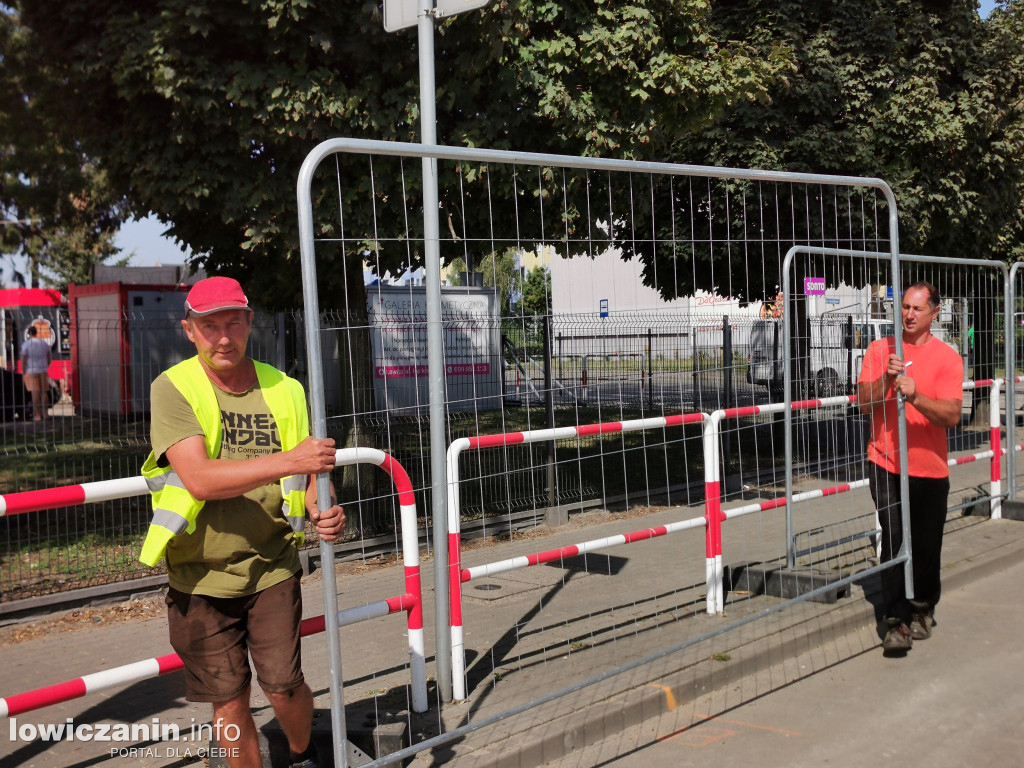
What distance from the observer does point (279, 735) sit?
4.02 metres

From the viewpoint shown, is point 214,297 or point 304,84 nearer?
point 214,297

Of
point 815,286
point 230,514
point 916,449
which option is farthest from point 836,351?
point 230,514

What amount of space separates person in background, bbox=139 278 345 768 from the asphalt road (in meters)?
1.56

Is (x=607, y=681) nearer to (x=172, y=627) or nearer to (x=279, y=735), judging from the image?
(x=279, y=735)

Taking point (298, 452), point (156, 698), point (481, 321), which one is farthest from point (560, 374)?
point (298, 452)

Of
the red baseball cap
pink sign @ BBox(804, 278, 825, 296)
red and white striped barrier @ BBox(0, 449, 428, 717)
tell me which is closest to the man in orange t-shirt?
pink sign @ BBox(804, 278, 825, 296)

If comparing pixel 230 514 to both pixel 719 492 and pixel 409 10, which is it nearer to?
pixel 409 10

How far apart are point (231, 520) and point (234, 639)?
44 cm

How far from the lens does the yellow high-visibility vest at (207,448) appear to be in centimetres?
327

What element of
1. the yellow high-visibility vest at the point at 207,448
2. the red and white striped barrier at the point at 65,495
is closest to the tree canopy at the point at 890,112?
the yellow high-visibility vest at the point at 207,448

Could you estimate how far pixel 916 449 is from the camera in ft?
20.0

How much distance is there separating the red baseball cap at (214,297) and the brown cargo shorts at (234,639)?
39.2 inches

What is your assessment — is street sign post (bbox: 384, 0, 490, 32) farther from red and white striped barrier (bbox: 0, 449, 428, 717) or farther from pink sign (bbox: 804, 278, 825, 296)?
pink sign (bbox: 804, 278, 825, 296)

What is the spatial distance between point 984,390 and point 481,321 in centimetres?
587
